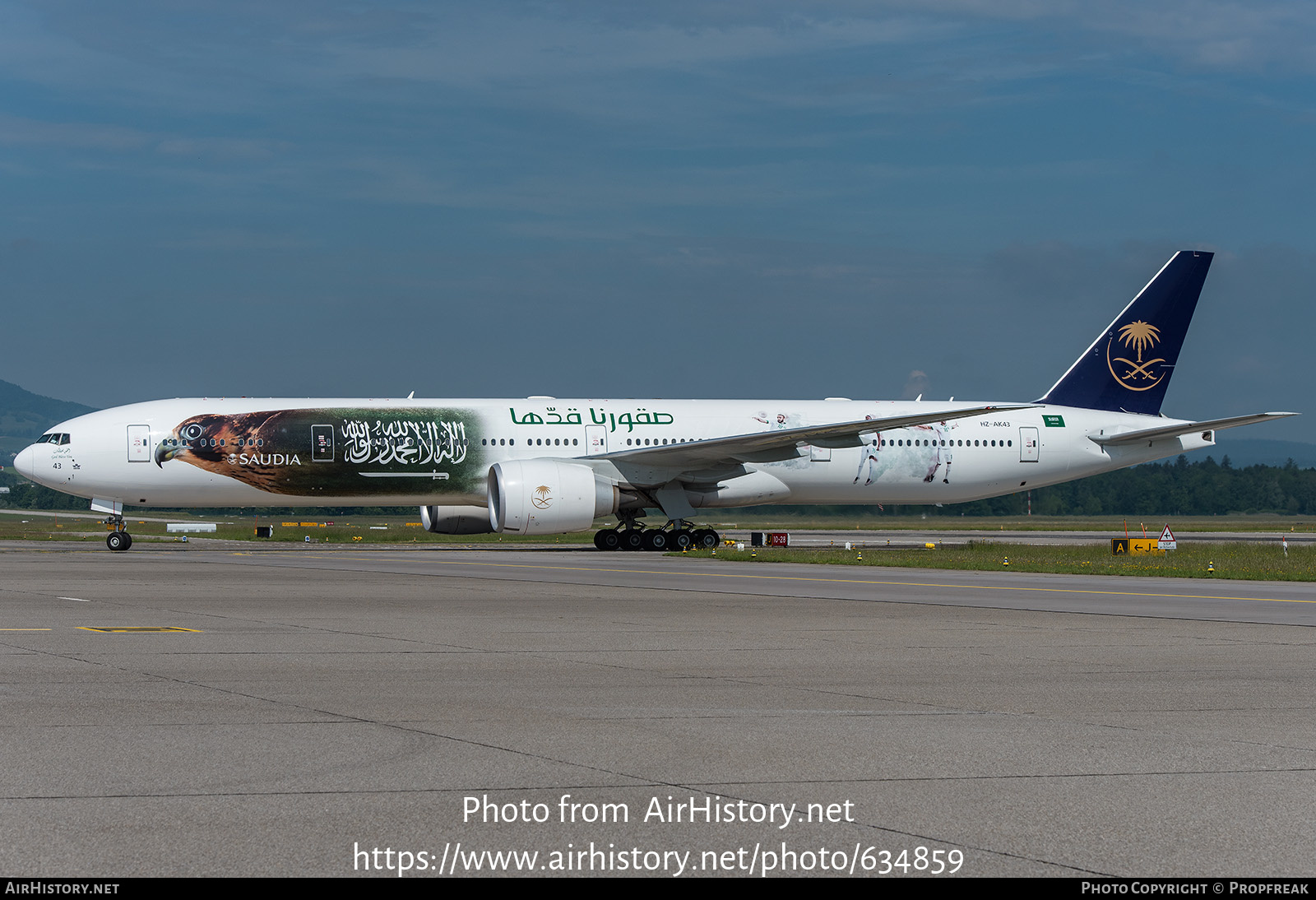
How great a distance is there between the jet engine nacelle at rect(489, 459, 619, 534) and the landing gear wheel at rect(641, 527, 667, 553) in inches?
113

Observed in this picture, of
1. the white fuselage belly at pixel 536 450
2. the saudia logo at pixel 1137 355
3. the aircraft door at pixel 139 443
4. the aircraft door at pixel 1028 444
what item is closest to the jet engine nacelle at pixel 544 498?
the white fuselage belly at pixel 536 450

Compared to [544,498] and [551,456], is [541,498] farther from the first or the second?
[551,456]

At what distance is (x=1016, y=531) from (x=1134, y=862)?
49.7m

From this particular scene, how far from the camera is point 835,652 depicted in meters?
12.6

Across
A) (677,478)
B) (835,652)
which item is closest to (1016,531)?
(677,478)

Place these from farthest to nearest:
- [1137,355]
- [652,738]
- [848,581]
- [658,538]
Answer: [1137,355]
[658,538]
[848,581]
[652,738]

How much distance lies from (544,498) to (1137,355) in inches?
777

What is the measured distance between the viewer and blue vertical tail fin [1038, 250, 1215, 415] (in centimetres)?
4056

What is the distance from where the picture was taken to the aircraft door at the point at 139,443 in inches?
1296

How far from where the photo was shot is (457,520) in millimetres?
36656

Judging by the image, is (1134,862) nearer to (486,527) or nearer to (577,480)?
(577,480)

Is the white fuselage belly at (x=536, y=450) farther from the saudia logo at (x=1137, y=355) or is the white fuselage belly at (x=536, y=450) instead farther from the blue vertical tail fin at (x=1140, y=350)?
the saudia logo at (x=1137, y=355)

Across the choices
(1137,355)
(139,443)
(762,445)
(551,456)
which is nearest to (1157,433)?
(1137,355)

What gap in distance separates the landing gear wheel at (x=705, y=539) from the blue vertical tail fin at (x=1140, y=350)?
1254cm
